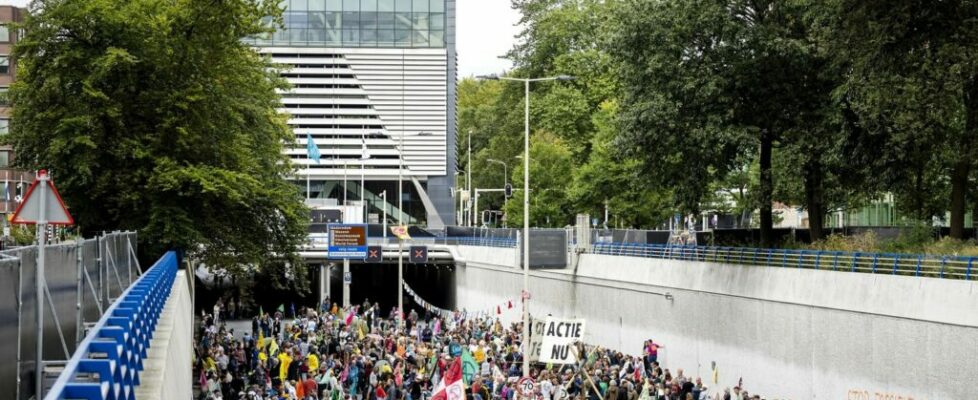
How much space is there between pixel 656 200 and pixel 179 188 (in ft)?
132

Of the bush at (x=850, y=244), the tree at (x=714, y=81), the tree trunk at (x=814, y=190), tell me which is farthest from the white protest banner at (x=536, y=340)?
the tree trunk at (x=814, y=190)

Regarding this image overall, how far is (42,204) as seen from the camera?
374 inches

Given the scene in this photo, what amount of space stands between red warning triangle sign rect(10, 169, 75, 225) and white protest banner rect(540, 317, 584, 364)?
18.7 metres

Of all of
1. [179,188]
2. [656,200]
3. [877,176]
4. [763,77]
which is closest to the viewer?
[179,188]

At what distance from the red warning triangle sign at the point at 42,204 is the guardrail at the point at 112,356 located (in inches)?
33.0

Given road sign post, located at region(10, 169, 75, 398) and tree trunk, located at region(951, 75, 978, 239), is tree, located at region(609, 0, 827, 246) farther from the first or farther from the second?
road sign post, located at region(10, 169, 75, 398)

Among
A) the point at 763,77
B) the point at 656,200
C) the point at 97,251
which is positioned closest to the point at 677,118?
the point at 763,77

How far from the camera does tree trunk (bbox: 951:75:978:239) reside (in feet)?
96.0

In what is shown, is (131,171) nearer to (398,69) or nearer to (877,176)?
(877,176)

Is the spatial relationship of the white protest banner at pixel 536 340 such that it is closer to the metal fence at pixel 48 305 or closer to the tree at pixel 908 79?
the tree at pixel 908 79

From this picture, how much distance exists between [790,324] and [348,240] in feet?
117

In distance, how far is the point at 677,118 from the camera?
37.2 meters

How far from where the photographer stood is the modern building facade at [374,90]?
10906 cm

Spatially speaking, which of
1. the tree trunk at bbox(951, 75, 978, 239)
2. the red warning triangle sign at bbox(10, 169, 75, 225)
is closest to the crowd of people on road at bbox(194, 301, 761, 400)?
the tree trunk at bbox(951, 75, 978, 239)
